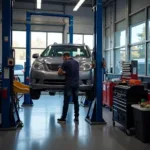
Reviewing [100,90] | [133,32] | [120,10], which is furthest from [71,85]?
[120,10]

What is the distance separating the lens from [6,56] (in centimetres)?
441

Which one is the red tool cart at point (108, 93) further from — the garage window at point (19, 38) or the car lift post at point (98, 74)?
the garage window at point (19, 38)

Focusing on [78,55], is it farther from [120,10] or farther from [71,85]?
[120,10]

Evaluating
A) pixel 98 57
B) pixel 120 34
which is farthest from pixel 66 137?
pixel 120 34

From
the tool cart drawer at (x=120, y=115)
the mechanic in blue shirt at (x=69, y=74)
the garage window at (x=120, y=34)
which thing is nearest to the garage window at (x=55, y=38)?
the garage window at (x=120, y=34)

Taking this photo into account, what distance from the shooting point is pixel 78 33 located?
12.7 metres

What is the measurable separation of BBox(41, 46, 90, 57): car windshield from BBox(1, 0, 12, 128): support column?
165cm

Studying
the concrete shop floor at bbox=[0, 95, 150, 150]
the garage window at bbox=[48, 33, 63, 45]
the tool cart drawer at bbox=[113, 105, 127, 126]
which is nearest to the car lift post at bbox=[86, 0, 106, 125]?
the concrete shop floor at bbox=[0, 95, 150, 150]

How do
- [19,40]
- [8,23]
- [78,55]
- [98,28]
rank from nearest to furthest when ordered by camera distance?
[8,23]
[98,28]
[78,55]
[19,40]

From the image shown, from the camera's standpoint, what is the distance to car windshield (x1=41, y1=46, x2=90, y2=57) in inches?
238

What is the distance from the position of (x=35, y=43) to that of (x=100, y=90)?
8.03 metres

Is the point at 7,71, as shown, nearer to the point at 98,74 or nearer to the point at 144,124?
the point at 98,74

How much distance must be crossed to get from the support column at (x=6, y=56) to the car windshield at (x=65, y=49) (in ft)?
5.42

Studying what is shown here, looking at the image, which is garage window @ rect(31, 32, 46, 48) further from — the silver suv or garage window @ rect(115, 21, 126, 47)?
the silver suv
